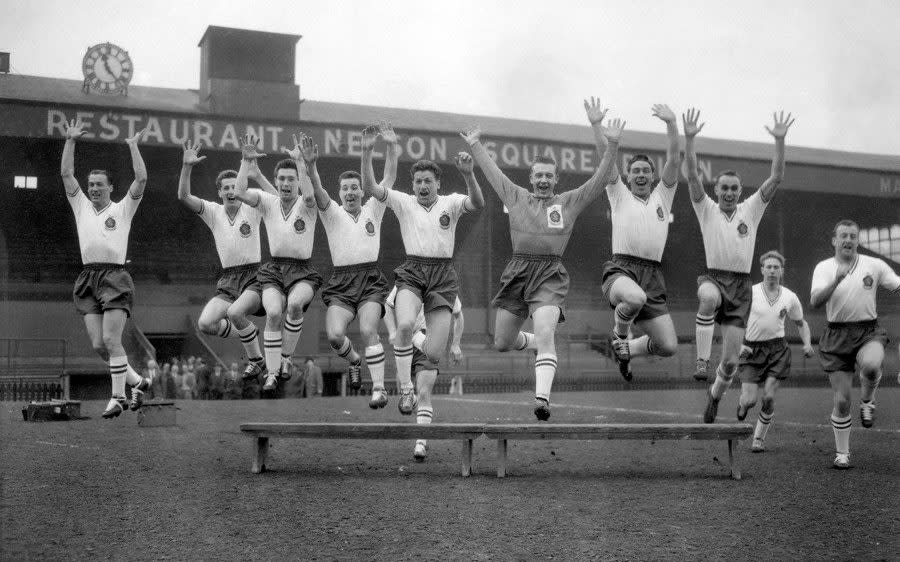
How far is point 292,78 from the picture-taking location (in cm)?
2995

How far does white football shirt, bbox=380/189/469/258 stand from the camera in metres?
9.67

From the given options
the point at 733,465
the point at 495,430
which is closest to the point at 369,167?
the point at 495,430

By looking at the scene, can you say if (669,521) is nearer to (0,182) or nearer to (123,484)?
(123,484)

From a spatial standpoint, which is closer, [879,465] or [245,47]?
[879,465]

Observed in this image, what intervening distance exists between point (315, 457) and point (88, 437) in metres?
3.47

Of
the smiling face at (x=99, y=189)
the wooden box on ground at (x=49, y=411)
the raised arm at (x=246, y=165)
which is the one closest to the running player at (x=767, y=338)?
the raised arm at (x=246, y=165)

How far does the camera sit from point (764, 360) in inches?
476

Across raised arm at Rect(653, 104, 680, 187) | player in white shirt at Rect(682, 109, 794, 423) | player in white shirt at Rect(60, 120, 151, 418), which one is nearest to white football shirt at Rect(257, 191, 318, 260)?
player in white shirt at Rect(60, 120, 151, 418)

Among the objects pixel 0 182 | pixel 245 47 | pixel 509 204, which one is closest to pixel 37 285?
pixel 0 182

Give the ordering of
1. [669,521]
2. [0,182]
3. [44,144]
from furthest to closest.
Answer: [0,182], [44,144], [669,521]

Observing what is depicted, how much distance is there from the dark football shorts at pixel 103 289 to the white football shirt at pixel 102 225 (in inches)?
4.2

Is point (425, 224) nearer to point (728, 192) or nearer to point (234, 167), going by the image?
point (728, 192)

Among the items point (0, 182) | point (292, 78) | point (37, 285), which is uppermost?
point (292, 78)

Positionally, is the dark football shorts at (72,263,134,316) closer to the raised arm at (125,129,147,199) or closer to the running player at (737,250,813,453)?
the raised arm at (125,129,147,199)
